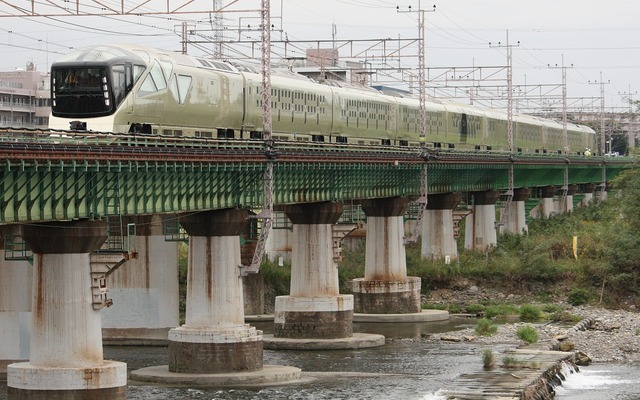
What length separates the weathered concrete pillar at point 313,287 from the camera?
253ft

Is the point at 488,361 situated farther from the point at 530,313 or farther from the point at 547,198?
the point at 547,198

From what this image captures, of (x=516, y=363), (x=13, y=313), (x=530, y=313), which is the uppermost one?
(x=13, y=313)

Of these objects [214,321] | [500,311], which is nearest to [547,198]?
[500,311]

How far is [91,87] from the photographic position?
57.9 m

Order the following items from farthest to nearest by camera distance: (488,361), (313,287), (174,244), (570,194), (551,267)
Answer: (570,194), (551,267), (174,244), (313,287), (488,361)

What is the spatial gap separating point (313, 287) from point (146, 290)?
8.21 metres

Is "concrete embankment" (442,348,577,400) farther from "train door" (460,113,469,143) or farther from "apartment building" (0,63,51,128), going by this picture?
"apartment building" (0,63,51,128)

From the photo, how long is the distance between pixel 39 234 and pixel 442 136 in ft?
211

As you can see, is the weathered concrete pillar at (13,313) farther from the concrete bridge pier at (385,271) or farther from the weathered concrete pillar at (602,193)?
the weathered concrete pillar at (602,193)

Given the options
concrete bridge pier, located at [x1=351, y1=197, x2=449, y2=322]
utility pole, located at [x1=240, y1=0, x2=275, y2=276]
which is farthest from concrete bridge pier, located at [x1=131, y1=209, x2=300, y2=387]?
concrete bridge pier, located at [x1=351, y1=197, x2=449, y2=322]

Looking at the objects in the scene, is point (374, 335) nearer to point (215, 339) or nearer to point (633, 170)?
point (215, 339)

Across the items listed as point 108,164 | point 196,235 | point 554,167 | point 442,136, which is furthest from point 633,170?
point 108,164

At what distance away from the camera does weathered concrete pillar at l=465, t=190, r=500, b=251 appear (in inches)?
4675

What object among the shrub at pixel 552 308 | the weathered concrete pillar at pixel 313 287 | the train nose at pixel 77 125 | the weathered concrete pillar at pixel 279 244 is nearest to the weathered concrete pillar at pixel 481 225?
the weathered concrete pillar at pixel 279 244
